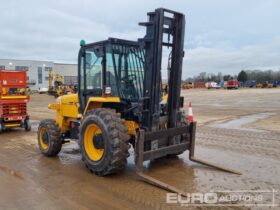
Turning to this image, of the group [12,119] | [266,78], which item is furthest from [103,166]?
[266,78]

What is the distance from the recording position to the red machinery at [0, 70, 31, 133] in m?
10.5

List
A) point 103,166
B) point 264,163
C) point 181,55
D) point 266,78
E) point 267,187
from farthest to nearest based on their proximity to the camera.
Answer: point 266,78, point 264,163, point 181,55, point 103,166, point 267,187

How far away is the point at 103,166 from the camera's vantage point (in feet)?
17.1

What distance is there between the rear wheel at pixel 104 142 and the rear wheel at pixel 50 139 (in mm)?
1325

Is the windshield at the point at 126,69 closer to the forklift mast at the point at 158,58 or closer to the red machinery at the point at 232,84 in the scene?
the forklift mast at the point at 158,58

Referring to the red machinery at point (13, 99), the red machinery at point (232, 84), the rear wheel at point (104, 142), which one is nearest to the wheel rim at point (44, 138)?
the rear wheel at point (104, 142)

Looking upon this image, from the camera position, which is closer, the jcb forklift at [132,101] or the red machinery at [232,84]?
the jcb forklift at [132,101]

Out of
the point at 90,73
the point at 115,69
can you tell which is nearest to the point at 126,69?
the point at 115,69

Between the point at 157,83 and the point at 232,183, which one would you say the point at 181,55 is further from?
the point at 232,183

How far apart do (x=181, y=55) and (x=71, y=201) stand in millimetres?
3296

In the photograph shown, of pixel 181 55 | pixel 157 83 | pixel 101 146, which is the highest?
pixel 181 55

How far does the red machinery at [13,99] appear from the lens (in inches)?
412

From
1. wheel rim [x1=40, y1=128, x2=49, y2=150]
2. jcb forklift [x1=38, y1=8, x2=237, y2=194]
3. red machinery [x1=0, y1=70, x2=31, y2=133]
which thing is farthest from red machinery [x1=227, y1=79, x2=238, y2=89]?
wheel rim [x1=40, y1=128, x2=49, y2=150]

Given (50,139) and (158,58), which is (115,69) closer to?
(158,58)
